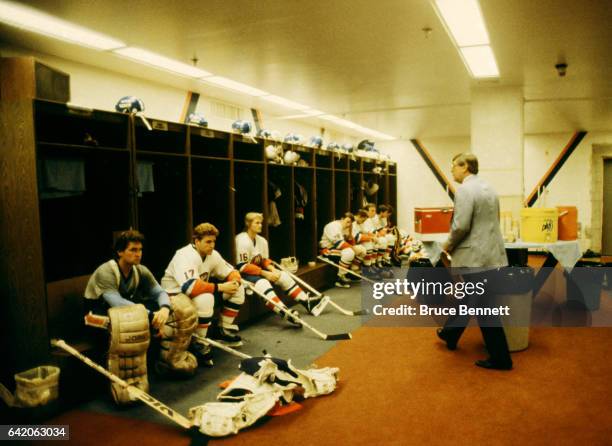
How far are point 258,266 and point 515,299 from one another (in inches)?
90.2

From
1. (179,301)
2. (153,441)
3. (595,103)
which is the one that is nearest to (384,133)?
(595,103)

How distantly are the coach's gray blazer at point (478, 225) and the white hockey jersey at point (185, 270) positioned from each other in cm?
188

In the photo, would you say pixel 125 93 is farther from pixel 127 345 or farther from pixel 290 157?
pixel 127 345

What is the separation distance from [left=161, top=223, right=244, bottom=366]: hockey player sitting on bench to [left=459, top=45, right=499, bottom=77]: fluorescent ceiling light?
9.51ft

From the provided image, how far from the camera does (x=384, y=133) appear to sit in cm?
1055

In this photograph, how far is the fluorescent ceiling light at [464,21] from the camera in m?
3.38

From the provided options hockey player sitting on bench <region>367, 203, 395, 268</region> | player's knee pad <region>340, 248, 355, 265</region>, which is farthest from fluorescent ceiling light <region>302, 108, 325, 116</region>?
player's knee pad <region>340, 248, 355, 265</region>

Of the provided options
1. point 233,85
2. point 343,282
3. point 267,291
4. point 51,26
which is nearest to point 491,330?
point 267,291

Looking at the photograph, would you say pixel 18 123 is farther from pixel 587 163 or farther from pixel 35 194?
pixel 587 163

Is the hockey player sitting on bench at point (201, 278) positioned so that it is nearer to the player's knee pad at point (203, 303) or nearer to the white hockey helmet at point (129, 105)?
the player's knee pad at point (203, 303)

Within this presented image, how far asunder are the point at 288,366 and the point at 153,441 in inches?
32.8

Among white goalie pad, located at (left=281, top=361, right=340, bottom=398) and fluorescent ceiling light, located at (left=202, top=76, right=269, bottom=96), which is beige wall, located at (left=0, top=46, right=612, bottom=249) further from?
white goalie pad, located at (left=281, top=361, right=340, bottom=398)

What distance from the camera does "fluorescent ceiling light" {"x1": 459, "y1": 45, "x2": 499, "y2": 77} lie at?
14.5 feet

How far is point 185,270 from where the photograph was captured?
11.5 ft
